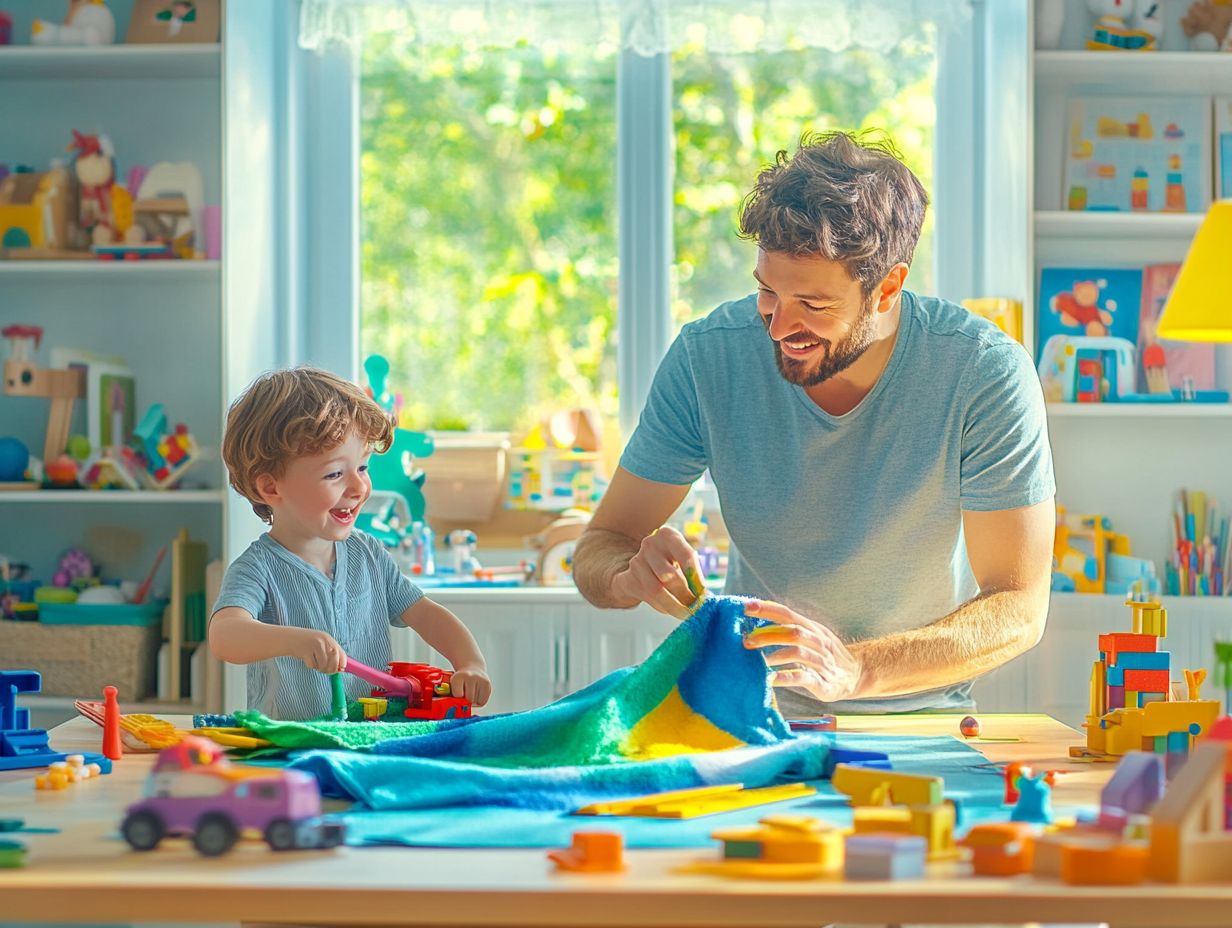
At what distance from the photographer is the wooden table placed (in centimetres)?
88

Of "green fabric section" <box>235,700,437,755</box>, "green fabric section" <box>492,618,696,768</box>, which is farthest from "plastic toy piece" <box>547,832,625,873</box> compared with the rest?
"green fabric section" <box>235,700,437,755</box>

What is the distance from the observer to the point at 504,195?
139 inches

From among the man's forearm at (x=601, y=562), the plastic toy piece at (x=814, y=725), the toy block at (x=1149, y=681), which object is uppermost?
the man's forearm at (x=601, y=562)

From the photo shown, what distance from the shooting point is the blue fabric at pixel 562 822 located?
101 centimetres

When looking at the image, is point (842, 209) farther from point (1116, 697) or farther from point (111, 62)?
point (111, 62)

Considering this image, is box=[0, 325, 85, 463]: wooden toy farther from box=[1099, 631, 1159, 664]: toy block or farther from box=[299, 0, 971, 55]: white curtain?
box=[1099, 631, 1159, 664]: toy block

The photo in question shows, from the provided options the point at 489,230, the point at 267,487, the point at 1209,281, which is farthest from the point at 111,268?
the point at 1209,281

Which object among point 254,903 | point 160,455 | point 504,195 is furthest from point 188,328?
point 254,903

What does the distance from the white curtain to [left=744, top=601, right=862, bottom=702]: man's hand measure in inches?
86.5

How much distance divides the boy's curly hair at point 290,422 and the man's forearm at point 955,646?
68 centimetres

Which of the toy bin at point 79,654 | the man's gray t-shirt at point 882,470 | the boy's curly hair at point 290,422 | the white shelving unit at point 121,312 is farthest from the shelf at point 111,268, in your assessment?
the man's gray t-shirt at point 882,470

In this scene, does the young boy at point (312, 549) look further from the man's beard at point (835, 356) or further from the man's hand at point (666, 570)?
the man's beard at point (835, 356)

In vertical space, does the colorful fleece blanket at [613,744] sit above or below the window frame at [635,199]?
below

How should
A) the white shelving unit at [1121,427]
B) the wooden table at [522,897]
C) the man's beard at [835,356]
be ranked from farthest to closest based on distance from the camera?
1. the white shelving unit at [1121,427]
2. the man's beard at [835,356]
3. the wooden table at [522,897]
